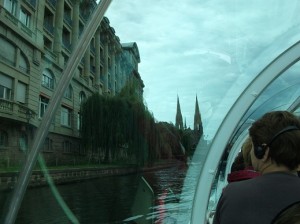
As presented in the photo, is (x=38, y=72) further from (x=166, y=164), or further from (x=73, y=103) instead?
(x=166, y=164)

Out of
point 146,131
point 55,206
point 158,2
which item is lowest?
point 55,206

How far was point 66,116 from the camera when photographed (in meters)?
3.50

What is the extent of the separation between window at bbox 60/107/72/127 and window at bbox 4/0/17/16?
905mm

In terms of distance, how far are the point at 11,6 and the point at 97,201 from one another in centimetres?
193

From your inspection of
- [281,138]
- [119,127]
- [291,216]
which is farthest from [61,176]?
[291,216]

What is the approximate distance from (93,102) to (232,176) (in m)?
1.53

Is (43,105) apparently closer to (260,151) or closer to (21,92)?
(21,92)

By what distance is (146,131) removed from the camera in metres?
4.27

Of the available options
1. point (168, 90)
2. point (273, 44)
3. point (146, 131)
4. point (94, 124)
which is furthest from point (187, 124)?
point (94, 124)

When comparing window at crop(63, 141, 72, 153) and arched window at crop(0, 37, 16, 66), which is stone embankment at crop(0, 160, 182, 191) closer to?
window at crop(63, 141, 72, 153)

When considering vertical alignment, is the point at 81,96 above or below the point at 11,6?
below

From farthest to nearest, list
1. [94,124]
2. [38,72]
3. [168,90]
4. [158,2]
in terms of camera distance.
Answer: [168,90] → [158,2] → [94,124] → [38,72]

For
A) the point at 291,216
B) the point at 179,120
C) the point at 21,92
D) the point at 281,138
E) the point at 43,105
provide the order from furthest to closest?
the point at 179,120
the point at 43,105
the point at 21,92
the point at 281,138
the point at 291,216

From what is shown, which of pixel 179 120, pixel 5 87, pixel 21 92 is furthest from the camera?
pixel 179 120
